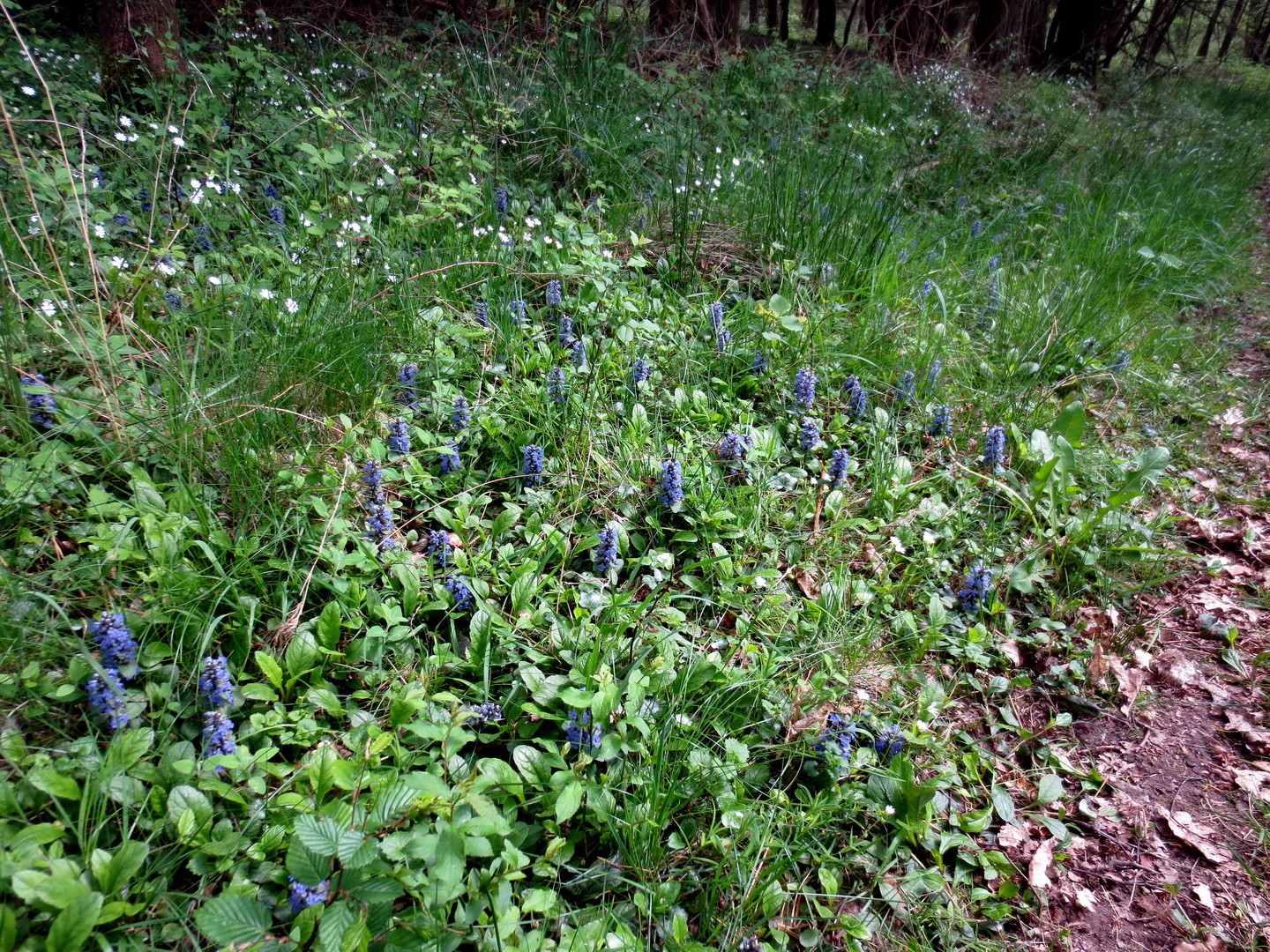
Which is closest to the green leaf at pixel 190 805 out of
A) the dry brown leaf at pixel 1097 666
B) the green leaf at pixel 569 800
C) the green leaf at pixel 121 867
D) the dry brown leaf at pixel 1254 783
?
the green leaf at pixel 121 867

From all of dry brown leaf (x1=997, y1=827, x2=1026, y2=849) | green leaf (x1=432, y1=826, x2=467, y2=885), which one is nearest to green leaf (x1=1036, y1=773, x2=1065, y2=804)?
dry brown leaf (x1=997, y1=827, x2=1026, y2=849)

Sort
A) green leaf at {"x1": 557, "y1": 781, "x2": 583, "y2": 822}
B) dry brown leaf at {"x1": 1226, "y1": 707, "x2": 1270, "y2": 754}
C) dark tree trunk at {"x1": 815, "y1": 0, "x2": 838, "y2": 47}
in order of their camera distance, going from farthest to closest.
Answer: dark tree trunk at {"x1": 815, "y1": 0, "x2": 838, "y2": 47}
dry brown leaf at {"x1": 1226, "y1": 707, "x2": 1270, "y2": 754}
green leaf at {"x1": 557, "y1": 781, "x2": 583, "y2": 822}

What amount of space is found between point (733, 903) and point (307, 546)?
1.48 meters

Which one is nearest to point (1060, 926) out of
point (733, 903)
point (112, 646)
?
point (733, 903)

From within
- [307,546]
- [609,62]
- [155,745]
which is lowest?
[155,745]

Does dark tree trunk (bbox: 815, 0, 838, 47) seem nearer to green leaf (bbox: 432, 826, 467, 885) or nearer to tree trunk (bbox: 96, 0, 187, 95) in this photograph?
tree trunk (bbox: 96, 0, 187, 95)

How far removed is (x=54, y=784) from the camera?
1.38m

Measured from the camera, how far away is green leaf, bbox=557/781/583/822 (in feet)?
5.17

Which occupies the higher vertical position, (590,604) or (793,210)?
(793,210)

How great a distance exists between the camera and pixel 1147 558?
2805 mm

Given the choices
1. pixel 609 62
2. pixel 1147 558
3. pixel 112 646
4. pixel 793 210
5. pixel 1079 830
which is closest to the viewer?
pixel 112 646

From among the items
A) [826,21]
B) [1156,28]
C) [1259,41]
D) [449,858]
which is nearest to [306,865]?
[449,858]

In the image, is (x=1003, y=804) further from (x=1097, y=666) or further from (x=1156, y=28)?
(x=1156, y=28)

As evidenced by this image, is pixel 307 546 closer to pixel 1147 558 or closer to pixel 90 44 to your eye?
pixel 1147 558
